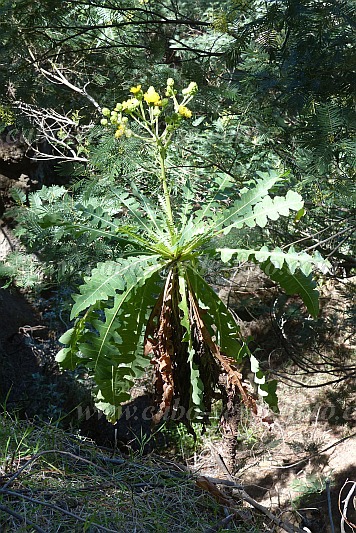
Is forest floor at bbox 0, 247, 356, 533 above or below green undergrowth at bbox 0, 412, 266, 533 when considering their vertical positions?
below

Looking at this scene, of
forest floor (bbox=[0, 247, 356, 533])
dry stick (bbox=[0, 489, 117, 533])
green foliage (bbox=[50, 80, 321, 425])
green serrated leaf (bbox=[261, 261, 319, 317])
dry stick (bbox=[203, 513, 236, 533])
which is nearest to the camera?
dry stick (bbox=[0, 489, 117, 533])

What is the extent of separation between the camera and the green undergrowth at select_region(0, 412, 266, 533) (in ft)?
A: 7.23

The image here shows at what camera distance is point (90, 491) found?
2.42 m

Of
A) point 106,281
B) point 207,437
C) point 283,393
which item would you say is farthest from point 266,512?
point 283,393

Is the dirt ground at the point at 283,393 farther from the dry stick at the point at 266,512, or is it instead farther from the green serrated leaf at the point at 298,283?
the dry stick at the point at 266,512

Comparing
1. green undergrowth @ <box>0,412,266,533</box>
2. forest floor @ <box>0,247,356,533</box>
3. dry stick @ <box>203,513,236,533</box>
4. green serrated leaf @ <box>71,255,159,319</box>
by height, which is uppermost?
green serrated leaf @ <box>71,255,159,319</box>

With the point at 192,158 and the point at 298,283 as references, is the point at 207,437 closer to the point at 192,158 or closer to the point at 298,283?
the point at 192,158

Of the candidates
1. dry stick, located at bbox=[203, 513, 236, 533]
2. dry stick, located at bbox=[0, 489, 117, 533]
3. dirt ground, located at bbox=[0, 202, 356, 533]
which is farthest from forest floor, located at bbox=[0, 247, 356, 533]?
dry stick, located at bbox=[0, 489, 117, 533]

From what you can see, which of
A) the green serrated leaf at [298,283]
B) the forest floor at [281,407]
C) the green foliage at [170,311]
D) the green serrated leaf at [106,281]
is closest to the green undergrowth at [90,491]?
the green foliage at [170,311]

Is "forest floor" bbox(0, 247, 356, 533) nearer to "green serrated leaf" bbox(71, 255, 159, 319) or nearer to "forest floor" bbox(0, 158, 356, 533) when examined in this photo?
"forest floor" bbox(0, 158, 356, 533)

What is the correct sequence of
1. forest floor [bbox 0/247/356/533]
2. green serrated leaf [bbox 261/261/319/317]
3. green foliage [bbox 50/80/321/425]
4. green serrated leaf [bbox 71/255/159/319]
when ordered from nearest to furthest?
green serrated leaf [bbox 71/255/159/319]
green foliage [bbox 50/80/321/425]
green serrated leaf [bbox 261/261/319/317]
forest floor [bbox 0/247/356/533]

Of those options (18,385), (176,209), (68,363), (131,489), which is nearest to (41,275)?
(18,385)

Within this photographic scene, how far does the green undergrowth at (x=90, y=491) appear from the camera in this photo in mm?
2203

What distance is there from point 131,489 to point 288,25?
200cm
